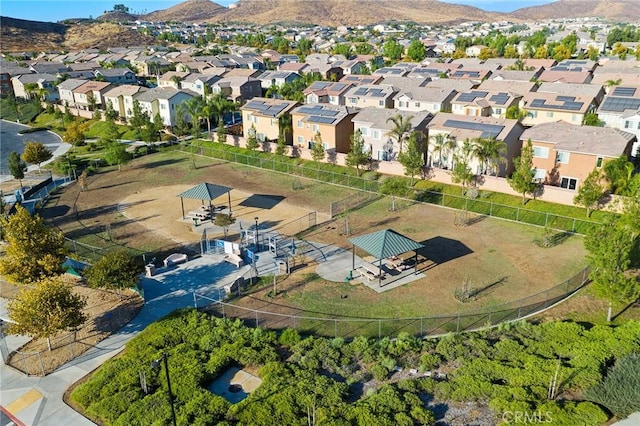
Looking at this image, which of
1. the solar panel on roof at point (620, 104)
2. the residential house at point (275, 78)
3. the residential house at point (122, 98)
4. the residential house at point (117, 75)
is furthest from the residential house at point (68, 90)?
the solar panel on roof at point (620, 104)

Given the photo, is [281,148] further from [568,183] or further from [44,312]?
[44,312]

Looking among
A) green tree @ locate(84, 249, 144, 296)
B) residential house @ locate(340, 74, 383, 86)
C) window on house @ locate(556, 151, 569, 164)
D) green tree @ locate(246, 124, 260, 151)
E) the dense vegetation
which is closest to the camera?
the dense vegetation

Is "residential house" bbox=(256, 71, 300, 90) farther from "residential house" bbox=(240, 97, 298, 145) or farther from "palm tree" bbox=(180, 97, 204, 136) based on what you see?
"residential house" bbox=(240, 97, 298, 145)

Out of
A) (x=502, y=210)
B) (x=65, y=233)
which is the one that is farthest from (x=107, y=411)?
(x=502, y=210)

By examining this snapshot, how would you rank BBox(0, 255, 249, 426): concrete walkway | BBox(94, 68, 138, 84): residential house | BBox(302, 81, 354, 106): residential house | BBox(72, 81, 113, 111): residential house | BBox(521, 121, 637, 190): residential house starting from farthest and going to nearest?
BBox(94, 68, 138, 84): residential house
BBox(72, 81, 113, 111): residential house
BBox(302, 81, 354, 106): residential house
BBox(521, 121, 637, 190): residential house
BBox(0, 255, 249, 426): concrete walkway

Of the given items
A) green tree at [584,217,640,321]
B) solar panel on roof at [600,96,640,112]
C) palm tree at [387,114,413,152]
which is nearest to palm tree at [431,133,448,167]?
palm tree at [387,114,413,152]

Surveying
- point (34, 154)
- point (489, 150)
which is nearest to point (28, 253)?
point (34, 154)

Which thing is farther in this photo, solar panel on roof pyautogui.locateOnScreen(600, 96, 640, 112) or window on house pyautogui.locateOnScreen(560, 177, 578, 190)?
solar panel on roof pyautogui.locateOnScreen(600, 96, 640, 112)

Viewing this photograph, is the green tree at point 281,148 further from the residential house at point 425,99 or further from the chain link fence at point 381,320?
the chain link fence at point 381,320
